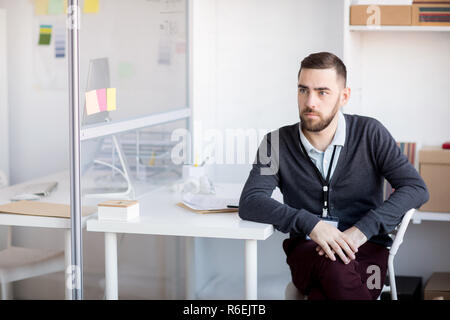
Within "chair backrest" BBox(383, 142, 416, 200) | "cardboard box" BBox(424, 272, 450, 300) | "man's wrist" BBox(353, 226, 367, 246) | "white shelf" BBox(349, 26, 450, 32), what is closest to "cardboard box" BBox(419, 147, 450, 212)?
"chair backrest" BBox(383, 142, 416, 200)

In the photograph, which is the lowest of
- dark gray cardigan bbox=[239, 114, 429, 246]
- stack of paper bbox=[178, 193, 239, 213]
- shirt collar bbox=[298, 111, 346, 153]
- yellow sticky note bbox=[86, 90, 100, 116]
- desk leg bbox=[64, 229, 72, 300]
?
desk leg bbox=[64, 229, 72, 300]

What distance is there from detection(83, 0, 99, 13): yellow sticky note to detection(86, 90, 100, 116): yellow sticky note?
319 millimetres

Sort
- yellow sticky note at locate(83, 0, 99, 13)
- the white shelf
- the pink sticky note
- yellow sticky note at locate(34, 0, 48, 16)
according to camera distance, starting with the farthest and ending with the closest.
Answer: yellow sticky note at locate(34, 0, 48, 16)
the white shelf
yellow sticky note at locate(83, 0, 99, 13)
the pink sticky note

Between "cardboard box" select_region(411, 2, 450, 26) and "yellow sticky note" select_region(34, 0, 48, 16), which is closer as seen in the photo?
"cardboard box" select_region(411, 2, 450, 26)

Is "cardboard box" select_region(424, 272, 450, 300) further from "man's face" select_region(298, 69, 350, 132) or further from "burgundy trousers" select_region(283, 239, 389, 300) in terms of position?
"man's face" select_region(298, 69, 350, 132)

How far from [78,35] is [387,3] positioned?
134 centimetres

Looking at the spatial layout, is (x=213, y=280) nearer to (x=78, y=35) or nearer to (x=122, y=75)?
(x=122, y=75)

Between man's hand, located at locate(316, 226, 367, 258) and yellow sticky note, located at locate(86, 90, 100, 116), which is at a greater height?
yellow sticky note, located at locate(86, 90, 100, 116)

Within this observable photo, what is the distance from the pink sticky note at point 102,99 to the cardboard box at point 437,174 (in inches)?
50.0

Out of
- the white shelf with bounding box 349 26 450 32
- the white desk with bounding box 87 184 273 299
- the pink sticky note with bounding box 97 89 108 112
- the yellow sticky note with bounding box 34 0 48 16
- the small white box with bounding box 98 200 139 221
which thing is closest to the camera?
the white desk with bounding box 87 184 273 299

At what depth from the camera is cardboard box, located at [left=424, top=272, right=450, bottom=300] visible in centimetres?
265

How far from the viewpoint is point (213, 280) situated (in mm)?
3031

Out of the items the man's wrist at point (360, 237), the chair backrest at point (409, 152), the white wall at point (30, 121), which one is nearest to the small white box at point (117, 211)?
the man's wrist at point (360, 237)

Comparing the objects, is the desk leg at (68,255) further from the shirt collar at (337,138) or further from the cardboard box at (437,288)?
the cardboard box at (437,288)
